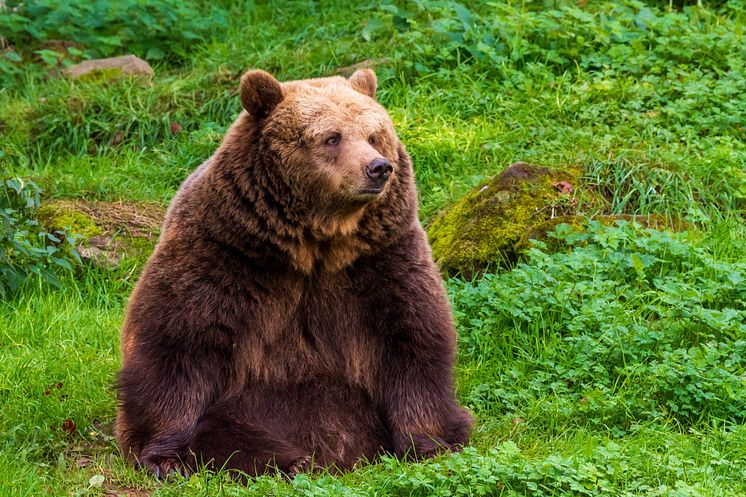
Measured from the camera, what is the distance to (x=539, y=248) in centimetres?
660

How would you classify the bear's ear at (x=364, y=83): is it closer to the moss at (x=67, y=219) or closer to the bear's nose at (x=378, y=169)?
the bear's nose at (x=378, y=169)

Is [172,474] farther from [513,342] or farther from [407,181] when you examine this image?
[513,342]

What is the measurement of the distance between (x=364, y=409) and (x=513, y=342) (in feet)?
4.33

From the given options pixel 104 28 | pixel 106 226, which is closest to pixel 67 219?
pixel 106 226

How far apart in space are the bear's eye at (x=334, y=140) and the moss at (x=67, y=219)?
317 cm

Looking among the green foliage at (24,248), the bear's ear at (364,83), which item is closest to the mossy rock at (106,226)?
the green foliage at (24,248)

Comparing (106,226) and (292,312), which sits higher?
(292,312)

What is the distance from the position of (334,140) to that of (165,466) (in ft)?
5.00

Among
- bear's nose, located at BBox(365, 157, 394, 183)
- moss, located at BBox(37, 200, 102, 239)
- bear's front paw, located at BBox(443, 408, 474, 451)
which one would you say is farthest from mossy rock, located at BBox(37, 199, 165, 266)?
bear's nose, located at BBox(365, 157, 394, 183)

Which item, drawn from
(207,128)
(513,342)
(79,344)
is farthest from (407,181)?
(207,128)

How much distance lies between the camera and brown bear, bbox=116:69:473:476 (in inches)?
184

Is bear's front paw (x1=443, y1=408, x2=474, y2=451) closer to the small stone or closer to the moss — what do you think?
the moss

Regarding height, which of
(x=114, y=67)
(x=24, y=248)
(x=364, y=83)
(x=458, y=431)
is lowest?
(x=114, y=67)

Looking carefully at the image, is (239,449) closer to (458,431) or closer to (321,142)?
(458,431)
